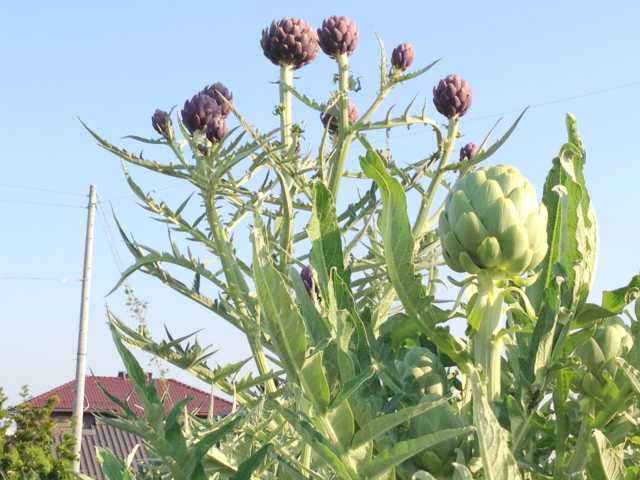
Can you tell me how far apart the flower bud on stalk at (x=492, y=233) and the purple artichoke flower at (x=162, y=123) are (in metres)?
1.58

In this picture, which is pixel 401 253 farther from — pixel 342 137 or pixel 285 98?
pixel 285 98

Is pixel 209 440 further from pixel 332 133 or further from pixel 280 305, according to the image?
pixel 332 133

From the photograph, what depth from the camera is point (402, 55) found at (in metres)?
2.30

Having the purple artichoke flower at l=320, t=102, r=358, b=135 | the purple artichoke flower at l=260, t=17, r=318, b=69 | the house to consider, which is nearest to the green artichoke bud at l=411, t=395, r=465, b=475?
the purple artichoke flower at l=320, t=102, r=358, b=135

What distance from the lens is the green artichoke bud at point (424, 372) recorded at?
25.5 inches

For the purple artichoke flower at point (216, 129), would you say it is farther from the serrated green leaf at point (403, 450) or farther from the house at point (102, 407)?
the house at point (102, 407)

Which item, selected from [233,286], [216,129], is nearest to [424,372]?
[233,286]

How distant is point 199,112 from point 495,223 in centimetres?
149

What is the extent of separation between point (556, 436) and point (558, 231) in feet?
0.42

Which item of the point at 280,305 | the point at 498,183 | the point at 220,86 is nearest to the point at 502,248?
the point at 498,183

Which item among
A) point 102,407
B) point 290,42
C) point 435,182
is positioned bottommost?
point 435,182

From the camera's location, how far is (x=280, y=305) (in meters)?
0.53

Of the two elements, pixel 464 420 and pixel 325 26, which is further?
pixel 325 26

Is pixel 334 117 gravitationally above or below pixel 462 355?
above
